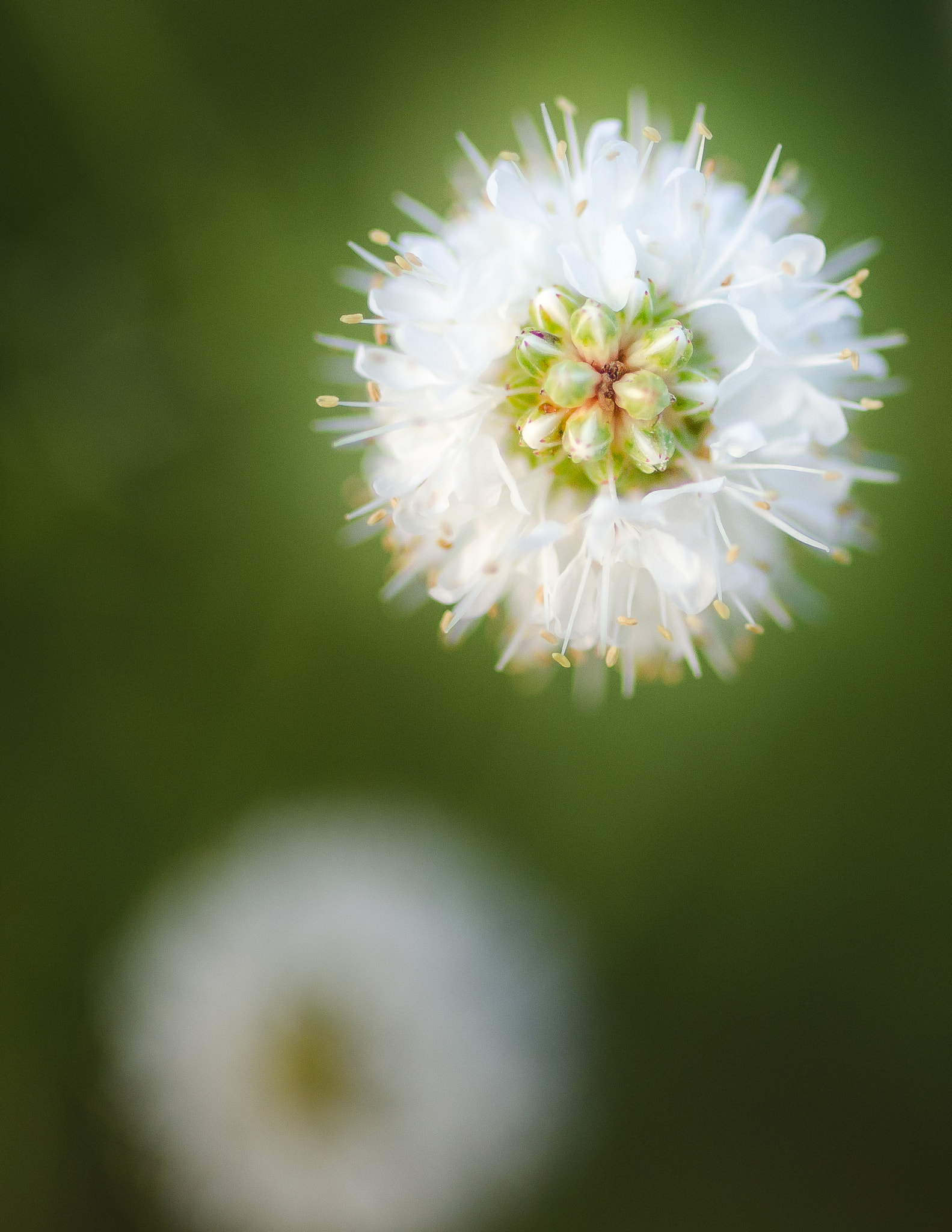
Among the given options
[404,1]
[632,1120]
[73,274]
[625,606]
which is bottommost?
[632,1120]

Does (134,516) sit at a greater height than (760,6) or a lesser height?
lesser

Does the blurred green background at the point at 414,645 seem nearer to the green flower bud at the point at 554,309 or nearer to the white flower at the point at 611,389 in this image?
the white flower at the point at 611,389

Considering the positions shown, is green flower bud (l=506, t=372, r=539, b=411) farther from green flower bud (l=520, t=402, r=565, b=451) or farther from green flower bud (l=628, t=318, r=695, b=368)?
green flower bud (l=628, t=318, r=695, b=368)

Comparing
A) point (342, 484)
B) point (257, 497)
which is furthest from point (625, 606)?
point (257, 497)

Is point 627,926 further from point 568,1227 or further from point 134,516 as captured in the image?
point 134,516

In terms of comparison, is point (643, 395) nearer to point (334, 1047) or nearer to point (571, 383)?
point (571, 383)

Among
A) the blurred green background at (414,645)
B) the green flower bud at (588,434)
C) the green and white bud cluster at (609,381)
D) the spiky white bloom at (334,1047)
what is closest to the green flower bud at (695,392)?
the green and white bud cluster at (609,381)

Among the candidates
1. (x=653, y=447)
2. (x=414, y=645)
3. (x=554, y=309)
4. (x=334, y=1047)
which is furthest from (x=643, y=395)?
(x=334, y=1047)
